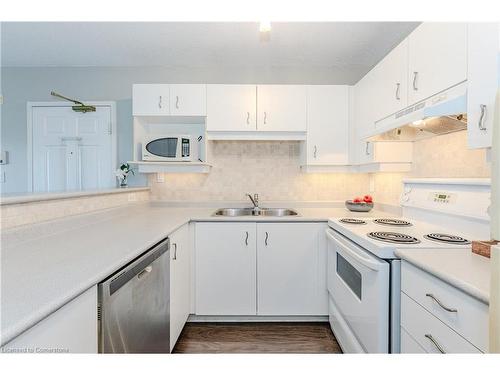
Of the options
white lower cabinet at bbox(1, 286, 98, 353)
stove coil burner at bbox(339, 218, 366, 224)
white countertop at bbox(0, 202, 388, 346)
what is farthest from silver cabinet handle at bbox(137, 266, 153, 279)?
stove coil burner at bbox(339, 218, 366, 224)

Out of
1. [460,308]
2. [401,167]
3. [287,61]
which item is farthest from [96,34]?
[460,308]

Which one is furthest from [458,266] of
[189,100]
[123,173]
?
[123,173]

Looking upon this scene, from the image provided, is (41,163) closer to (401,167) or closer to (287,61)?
(287,61)

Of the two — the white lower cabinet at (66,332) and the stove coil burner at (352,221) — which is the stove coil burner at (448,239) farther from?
the white lower cabinet at (66,332)

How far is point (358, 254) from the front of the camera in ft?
4.48

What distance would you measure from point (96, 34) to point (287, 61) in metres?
1.76

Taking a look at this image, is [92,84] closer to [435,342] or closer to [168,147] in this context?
[168,147]

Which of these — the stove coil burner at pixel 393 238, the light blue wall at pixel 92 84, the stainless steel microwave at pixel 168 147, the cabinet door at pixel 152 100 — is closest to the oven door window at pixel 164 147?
the stainless steel microwave at pixel 168 147

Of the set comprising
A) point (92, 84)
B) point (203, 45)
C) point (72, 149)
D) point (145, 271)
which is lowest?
point (145, 271)

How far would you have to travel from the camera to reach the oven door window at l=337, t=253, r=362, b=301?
1405 mm

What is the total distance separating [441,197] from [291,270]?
1.14 meters

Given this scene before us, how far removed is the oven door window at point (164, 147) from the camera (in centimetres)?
239

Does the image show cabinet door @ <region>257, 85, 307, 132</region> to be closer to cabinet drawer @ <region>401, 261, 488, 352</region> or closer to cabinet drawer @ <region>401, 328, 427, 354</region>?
cabinet drawer @ <region>401, 261, 488, 352</region>

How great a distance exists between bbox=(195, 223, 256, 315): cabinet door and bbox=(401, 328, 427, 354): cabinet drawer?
1141mm
